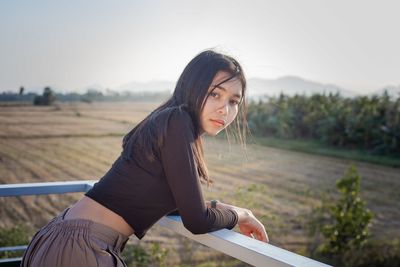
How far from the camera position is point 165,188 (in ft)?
3.87

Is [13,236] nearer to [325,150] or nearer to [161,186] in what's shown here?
[161,186]

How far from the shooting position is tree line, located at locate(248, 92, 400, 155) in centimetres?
855

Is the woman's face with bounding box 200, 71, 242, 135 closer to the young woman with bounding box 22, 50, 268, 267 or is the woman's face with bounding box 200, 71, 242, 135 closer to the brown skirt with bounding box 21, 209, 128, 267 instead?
the young woman with bounding box 22, 50, 268, 267

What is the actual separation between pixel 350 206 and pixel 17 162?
3378 mm

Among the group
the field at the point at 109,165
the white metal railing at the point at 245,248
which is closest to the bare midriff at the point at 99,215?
the white metal railing at the point at 245,248

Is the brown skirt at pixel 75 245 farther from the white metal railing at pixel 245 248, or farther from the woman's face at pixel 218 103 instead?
the woman's face at pixel 218 103

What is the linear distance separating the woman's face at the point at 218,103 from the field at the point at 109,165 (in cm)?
294

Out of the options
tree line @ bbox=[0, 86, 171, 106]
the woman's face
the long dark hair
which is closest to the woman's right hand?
the long dark hair

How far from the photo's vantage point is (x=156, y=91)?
600 cm

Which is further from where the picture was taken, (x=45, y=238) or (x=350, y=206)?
(x=350, y=206)

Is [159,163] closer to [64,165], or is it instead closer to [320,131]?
[64,165]

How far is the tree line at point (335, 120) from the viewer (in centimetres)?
855

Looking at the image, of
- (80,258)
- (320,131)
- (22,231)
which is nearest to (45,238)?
(80,258)

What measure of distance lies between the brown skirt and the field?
3063 millimetres
